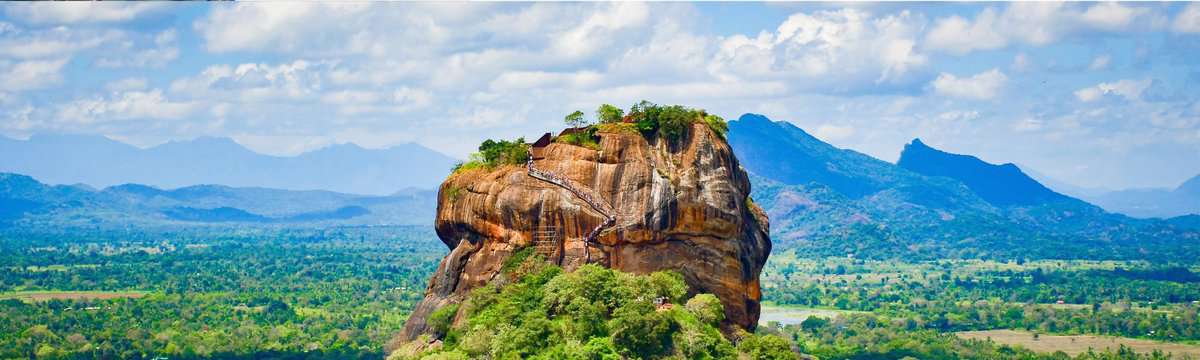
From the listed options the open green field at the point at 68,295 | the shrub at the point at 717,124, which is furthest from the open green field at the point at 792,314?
the shrub at the point at 717,124

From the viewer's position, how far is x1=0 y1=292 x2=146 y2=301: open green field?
168 metres

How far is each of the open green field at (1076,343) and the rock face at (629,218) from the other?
66051 millimetres

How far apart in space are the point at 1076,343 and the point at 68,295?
106 metres

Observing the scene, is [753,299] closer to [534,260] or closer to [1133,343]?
[534,260]

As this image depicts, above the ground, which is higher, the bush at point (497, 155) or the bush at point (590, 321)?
the bush at point (497, 155)

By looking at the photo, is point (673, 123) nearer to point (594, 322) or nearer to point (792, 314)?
point (594, 322)

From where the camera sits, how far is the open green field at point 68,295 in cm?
16850

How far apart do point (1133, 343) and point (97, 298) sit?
10064cm

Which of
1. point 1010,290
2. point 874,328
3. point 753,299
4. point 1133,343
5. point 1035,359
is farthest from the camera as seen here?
point 1010,290

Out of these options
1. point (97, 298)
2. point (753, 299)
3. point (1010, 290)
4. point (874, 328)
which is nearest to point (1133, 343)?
point (874, 328)

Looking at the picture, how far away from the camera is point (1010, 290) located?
190625 millimetres

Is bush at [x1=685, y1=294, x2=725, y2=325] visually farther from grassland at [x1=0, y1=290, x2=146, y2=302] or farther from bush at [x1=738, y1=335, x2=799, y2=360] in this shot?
grassland at [x1=0, y1=290, x2=146, y2=302]

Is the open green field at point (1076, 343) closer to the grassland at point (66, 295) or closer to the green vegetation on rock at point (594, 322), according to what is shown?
the green vegetation on rock at point (594, 322)

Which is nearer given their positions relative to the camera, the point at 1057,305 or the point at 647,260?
the point at 647,260
